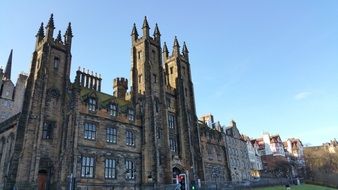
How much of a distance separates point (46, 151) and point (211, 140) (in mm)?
37369

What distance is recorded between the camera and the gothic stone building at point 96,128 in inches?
1326

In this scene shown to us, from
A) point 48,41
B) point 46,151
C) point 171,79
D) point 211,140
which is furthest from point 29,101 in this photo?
point 211,140

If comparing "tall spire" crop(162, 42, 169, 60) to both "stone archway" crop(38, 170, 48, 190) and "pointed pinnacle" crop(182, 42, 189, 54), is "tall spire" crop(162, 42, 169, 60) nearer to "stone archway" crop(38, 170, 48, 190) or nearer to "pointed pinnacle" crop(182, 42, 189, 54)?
"pointed pinnacle" crop(182, 42, 189, 54)

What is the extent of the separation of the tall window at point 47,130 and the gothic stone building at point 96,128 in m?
0.12

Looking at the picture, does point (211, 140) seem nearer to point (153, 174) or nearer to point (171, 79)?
point (171, 79)

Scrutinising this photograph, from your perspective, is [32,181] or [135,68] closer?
[32,181]

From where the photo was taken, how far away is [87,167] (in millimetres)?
36625

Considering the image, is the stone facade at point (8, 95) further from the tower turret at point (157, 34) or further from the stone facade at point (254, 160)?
the stone facade at point (254, 160)

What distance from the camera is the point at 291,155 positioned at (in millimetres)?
109375

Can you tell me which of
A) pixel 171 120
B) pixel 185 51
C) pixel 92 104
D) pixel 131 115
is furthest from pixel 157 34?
pixel 92 104

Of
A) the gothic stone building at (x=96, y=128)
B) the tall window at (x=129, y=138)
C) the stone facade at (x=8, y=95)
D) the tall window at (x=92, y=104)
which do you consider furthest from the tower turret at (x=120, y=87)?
the stone facade at (x=8, y=95)

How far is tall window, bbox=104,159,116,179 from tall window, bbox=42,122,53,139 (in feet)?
25.1

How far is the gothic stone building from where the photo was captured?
33.7 m

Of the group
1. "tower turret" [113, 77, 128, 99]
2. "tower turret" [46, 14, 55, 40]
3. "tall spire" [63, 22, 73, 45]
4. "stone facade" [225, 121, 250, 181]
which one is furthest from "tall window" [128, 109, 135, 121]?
"stone facade" [225, 121, 250, 181]
